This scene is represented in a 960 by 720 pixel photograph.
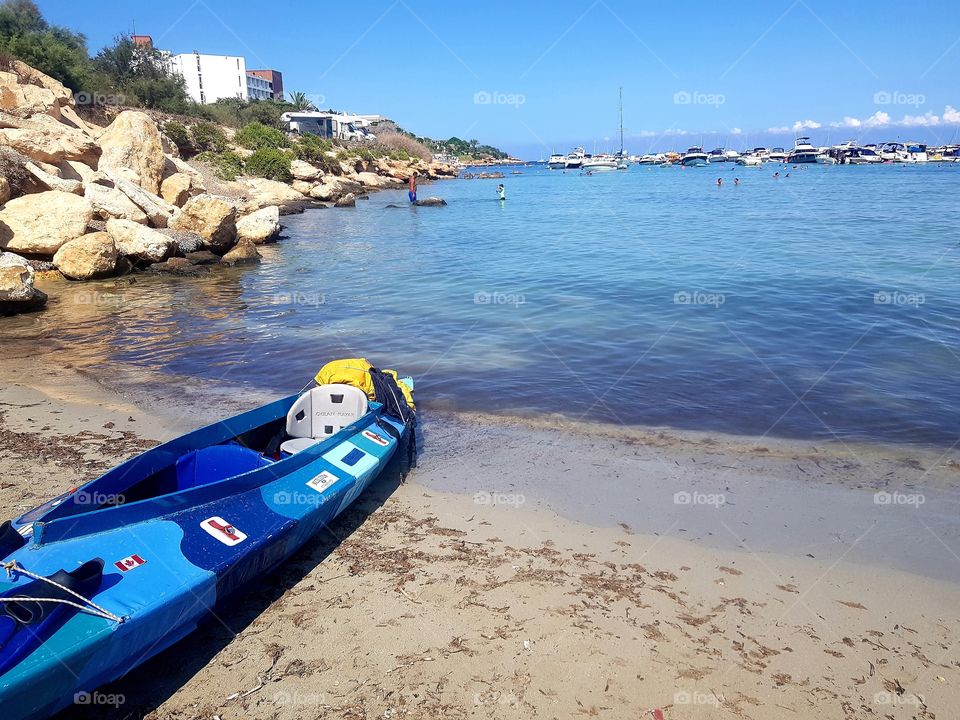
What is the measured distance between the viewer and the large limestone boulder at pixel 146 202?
22.0 meters

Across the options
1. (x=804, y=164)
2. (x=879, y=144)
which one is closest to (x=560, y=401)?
(x=804, y=164)

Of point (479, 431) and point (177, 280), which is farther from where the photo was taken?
point (177, 280)

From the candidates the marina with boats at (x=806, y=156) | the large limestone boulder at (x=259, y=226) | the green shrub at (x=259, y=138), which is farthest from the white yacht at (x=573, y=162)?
the large limestone boulder at (x=259, y=226)

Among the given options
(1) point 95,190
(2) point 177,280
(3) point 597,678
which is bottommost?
(3) point 597,678

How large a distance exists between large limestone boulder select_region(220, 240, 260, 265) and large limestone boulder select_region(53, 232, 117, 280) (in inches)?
190

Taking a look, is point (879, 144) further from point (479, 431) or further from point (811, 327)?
point (479, 431)

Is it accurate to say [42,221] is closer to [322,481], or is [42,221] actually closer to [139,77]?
[322,481]

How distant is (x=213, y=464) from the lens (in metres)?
6.26

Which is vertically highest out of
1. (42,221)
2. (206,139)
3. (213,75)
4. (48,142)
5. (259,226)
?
(213,75)

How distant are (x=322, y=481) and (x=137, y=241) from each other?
56.0ft

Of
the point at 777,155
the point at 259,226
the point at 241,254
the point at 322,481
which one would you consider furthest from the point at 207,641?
the point at 777,155

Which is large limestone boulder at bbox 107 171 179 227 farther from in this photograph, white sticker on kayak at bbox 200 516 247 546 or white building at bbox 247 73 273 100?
white building at bbox 247 73 273 100

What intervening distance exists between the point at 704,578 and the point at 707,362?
7005mm

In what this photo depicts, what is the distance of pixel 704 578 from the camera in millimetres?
5660
